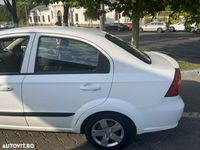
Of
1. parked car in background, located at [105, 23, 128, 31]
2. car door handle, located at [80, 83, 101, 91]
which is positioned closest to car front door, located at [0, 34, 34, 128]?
car door handle, located at [80, 83, 101, 91]

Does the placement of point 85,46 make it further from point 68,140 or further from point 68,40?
point 68,140

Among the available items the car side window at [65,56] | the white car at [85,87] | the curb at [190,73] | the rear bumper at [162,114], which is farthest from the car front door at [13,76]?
the curb at [190,73]

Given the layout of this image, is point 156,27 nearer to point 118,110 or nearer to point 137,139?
point 137,139

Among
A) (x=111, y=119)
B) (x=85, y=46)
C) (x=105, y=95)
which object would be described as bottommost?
(x=111, y=119)

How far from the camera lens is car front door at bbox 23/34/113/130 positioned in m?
3.51

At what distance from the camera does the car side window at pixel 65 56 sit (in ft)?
11.7

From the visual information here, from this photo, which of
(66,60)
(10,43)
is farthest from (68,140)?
(10,43)

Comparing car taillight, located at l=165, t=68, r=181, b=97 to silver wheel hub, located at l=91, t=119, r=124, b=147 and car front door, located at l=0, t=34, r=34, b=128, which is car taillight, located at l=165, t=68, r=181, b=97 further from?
car front door, located at l=0, t=34, r=34, b=128

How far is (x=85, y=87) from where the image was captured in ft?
11.5

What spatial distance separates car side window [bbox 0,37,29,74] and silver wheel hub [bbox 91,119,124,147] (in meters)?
1.25

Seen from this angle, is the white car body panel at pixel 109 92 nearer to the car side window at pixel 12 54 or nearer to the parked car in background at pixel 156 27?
the car side window at pixel 12 54

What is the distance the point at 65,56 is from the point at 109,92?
72cm

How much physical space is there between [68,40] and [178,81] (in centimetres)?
149

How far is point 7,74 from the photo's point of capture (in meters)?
3.66
